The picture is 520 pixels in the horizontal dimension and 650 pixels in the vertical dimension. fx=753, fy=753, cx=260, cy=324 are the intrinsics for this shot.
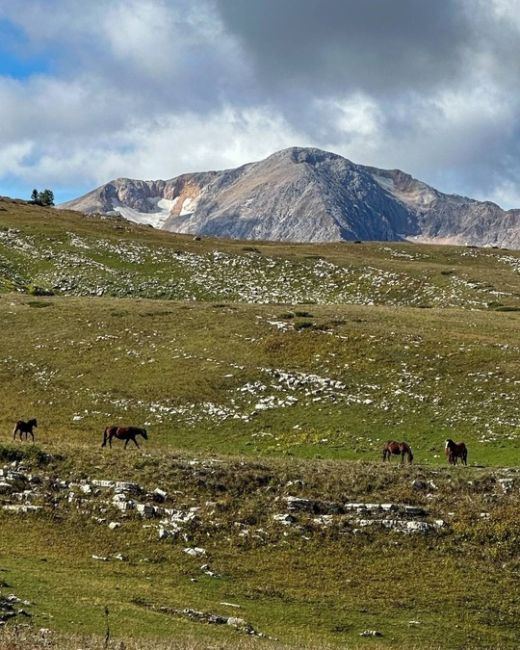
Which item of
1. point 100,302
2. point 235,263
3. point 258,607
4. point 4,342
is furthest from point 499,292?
point 258,607

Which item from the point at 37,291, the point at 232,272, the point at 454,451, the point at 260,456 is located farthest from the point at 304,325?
the point at 37,291

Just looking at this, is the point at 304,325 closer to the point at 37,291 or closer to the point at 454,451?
the point at 454,451

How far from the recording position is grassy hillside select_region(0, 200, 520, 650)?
24406 mm

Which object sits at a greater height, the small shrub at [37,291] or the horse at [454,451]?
the small shrub at [37,291]

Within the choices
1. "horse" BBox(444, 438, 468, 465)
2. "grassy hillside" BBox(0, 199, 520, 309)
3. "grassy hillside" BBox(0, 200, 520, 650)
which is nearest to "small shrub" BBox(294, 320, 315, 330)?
"grassy hillside" BBox(0, 200, 520, 650)

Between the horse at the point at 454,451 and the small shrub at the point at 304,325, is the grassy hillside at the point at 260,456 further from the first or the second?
the horse at the point at 454,451

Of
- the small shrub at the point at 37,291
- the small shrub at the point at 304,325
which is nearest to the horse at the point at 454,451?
the small shrub at the point at 304,325

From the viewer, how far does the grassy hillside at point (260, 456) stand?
24.4 metres

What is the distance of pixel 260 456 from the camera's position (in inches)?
1684

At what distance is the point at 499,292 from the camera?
94812mm

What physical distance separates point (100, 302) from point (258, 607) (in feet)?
196

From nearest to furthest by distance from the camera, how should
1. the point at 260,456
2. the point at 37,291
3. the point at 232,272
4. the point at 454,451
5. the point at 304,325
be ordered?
the point at 454,451
the point at 260,456
the point at 304,325
the point at 37,291
the point at 232,272

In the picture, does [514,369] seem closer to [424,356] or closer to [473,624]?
[424,356]

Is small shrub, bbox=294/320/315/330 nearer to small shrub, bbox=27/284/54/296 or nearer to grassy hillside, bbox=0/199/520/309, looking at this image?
grassy hillside, bbox=0/199/520/309
